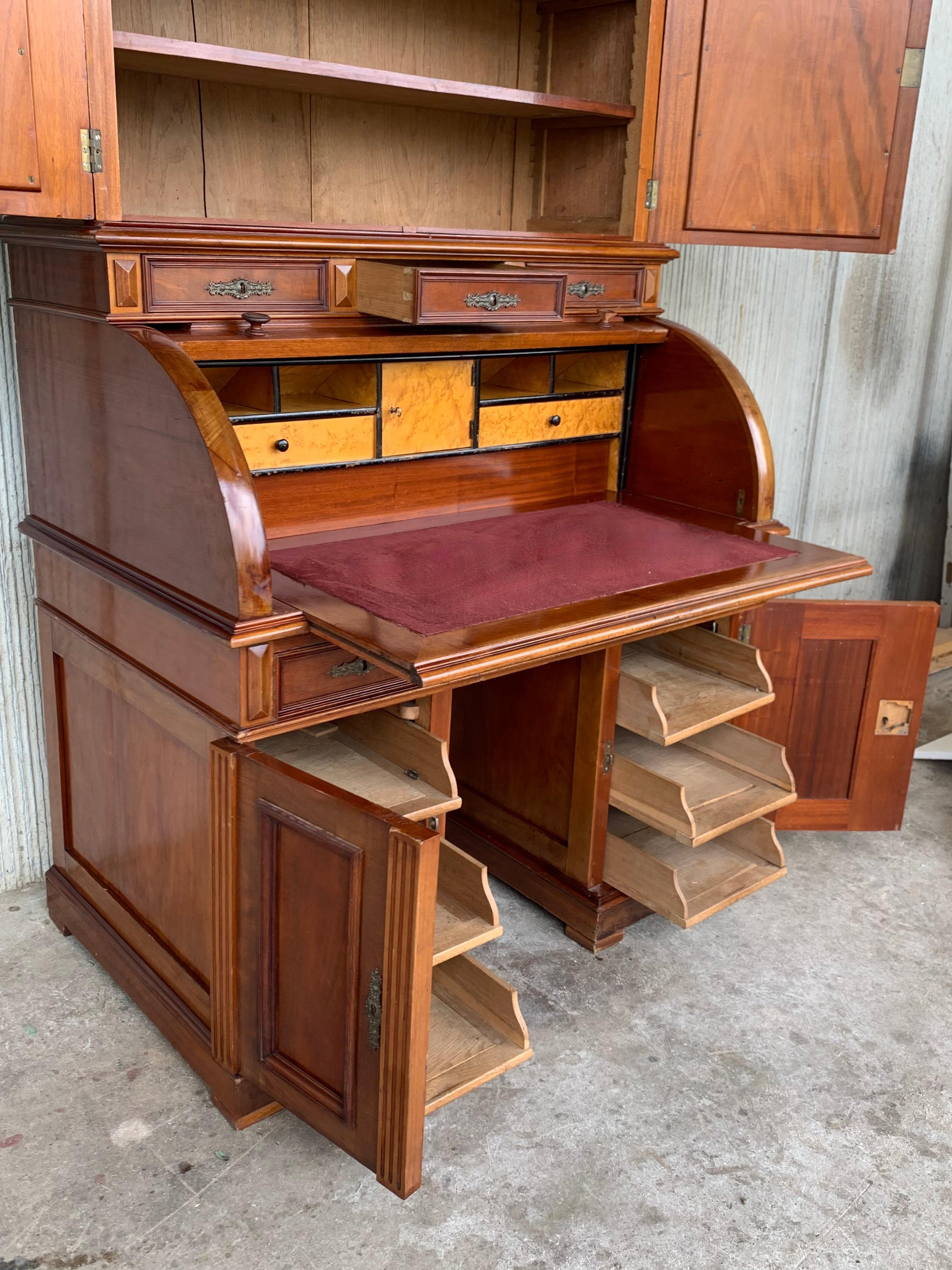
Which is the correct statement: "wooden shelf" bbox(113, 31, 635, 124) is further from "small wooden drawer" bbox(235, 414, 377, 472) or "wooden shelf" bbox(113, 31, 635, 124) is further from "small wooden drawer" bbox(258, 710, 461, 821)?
"small wooden drawer" bbox(258, 710, 461, 821)

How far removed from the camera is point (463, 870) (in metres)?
2.12

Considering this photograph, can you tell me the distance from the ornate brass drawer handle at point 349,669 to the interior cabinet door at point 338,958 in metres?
0.21

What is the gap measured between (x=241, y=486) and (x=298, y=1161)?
1233 mm

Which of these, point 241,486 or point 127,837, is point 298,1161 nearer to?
point 127,837

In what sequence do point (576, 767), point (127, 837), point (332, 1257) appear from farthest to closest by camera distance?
point (576, 767), point (127, 837), point (332, 1257)

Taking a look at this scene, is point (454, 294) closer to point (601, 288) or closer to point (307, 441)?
point (307, 441)

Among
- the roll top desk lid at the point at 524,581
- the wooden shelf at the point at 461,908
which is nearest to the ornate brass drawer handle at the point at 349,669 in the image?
the roll top desk lid at the point at 524,581

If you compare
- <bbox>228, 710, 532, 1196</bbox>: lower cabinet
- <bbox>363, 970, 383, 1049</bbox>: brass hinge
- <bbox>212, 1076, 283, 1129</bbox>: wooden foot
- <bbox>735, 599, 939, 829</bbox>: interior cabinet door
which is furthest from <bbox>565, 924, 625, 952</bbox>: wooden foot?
<bbox>363, 970, 383, 1049</bbox>: brass hinge

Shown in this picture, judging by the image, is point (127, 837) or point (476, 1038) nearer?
point (476, 1038)

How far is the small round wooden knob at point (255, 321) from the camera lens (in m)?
1.98

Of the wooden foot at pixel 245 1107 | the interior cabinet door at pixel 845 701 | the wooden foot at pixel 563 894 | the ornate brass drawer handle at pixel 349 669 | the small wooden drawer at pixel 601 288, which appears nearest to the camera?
the ornate brass drawer handle at pixel 349 669

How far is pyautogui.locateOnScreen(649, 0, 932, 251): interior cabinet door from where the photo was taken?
7.64 feet

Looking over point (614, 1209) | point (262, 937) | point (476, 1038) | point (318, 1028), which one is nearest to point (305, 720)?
point (262, 937)

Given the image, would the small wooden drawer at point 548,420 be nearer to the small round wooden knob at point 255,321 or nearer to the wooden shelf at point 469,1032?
the small round wooden knob at point 255,321
